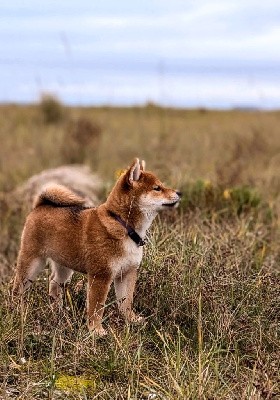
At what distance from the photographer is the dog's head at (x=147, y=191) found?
539 centimetres

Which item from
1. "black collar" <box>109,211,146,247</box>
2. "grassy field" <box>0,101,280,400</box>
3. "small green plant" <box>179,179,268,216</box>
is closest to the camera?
"grassy field" <box>0,101,280,400</box>

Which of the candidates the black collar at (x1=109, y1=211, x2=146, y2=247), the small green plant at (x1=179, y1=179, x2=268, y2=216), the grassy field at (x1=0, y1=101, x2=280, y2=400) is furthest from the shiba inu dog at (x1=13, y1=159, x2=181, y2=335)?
the small green plant at (x1=179, y1=179, x2=268, y2=216)

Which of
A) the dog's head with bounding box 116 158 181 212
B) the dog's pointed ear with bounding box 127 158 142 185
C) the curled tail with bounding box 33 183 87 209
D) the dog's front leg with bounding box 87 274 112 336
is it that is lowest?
the dog's front leg with bounding box 87 274 112 336

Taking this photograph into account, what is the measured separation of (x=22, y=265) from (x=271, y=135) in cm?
1598

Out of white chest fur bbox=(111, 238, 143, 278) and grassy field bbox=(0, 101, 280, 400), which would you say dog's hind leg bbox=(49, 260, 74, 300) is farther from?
white chest fur bbox=(111, 238, 143, 278)

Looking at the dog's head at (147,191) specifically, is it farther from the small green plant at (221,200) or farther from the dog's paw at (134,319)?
the small green plant at (221,200)

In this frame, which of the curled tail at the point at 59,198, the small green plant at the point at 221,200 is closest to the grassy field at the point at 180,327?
the small green plant at the point at 221,200

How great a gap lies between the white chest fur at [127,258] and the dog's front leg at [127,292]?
0.19ft

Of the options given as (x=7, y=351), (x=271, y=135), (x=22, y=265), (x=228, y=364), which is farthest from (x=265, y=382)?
(x=271, y=135)

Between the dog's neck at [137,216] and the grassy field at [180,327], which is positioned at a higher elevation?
the dog's neck at [137,216]

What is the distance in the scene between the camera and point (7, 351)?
191 inches

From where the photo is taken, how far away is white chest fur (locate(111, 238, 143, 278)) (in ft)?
17.5

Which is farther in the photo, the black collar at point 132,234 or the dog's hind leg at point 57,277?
the dog's hind leg at point 57,277

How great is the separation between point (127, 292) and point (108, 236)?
1.47 ft
